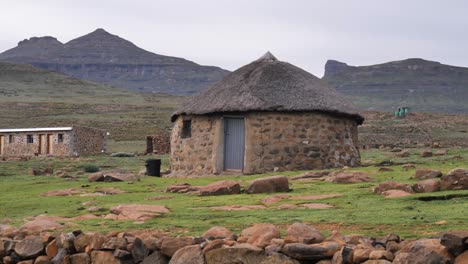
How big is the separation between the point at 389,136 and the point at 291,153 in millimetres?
31162

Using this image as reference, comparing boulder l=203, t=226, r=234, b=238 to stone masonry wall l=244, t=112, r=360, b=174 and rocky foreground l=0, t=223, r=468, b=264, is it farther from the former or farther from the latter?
stone masonry wall l=244, t=112, r=360, b=174

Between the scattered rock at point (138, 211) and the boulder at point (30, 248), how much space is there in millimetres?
1677

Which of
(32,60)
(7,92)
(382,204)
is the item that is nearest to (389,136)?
(382,204)

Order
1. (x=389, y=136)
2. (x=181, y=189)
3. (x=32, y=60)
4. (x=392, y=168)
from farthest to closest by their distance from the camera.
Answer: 1. (x=32, y=60)
2. (x=389, y=136)
3. (x=392, y=168)
4. (x=181, y=189)

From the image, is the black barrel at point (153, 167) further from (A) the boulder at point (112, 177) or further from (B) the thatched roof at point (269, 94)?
(A) the boulder at point (112, 177)

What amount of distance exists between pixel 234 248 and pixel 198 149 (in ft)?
46.7

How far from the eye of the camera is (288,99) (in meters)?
22.4

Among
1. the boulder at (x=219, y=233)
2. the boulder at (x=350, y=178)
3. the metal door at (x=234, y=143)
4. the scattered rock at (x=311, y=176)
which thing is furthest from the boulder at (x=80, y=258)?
the metal door at (x=234, y=143)

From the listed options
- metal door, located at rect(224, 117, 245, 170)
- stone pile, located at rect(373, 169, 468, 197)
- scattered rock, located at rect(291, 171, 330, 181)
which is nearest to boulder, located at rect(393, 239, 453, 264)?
stone pile, located at rect(373, 169, 468, 197)

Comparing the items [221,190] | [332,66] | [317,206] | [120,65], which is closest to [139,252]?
[317,206]

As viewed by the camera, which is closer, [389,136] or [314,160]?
[314,160]

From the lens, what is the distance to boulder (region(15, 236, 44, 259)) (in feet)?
35.8

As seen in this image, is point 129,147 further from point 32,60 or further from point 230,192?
point 32,60

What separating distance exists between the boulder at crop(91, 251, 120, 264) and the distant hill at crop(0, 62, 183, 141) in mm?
47319
